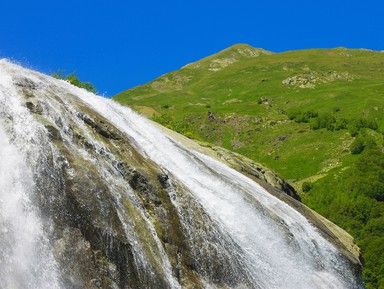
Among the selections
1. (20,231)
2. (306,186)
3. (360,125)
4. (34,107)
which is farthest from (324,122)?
(20,231)

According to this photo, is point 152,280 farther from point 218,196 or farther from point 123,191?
point 218,196

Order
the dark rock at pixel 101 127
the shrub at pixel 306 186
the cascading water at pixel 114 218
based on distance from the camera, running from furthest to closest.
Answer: the shrub at pixel 306 186, the dark rock at pixel 101 127, the cascading water at pixel 114 218

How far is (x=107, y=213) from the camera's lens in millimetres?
25062

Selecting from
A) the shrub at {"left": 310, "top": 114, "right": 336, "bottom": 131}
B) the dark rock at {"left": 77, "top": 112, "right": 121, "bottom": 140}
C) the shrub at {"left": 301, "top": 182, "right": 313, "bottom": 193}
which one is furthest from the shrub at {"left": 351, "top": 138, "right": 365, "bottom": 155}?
the dark rock at {"left": 77, "top": 112, "right": 121, "bottom": 140}

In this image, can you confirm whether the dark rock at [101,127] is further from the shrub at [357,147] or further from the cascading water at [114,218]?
the shrub at [357,147]

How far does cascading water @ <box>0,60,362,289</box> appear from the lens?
23.0 metres

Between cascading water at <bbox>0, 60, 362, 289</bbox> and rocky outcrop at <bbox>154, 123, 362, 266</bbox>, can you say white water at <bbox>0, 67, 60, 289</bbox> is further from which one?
rocky outcrop at <bbox>154, 123, 362, 266</bbox>

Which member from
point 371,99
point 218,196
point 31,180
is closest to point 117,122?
point 218,196

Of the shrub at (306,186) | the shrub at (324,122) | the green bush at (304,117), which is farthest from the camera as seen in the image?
the green bush at (304,117)

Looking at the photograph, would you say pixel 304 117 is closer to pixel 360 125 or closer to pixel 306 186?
pixel 360 125

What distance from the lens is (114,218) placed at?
82.6 feet

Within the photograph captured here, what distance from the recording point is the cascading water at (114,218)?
2305 centimetres

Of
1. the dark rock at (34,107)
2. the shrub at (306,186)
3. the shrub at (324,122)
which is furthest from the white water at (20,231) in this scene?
the shrub at (324,122)

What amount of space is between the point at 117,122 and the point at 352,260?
18002mm
